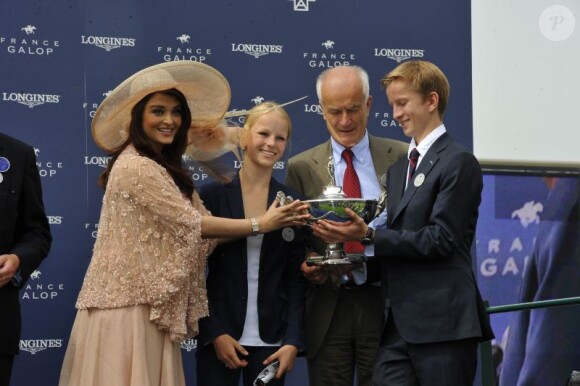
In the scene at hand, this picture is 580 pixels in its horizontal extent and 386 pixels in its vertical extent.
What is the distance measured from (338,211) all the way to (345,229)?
0.27 ft

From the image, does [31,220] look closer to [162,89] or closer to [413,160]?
[162,89]

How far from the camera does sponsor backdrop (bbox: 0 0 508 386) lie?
5.32m

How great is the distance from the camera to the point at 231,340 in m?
4.04

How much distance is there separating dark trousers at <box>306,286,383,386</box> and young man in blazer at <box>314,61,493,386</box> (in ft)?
1.19

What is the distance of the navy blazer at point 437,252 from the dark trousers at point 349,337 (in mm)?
410

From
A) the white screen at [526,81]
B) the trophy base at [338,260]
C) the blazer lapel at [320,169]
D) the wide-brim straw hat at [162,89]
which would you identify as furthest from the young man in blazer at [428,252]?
the white screen at [526,81]

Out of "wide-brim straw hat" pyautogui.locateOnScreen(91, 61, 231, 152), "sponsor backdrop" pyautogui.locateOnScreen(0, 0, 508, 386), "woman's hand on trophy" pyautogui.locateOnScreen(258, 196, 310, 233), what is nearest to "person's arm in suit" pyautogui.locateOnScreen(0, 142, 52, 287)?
"wide-brim straw hat" pyautogui.locateOnScreen(91, 61, 231, 152)

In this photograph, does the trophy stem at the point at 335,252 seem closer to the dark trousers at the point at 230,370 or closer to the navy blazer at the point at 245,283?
the navy blazer at the point at 245,283

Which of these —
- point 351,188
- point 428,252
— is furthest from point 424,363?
point 351,188

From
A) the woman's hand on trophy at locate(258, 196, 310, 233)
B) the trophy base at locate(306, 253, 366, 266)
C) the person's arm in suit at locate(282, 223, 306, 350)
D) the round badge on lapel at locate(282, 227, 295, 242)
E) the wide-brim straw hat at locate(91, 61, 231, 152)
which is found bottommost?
the person's arm in suit at locate(282, 223, 306, 350)

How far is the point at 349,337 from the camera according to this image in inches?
171

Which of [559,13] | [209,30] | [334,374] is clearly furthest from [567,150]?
[334,374]

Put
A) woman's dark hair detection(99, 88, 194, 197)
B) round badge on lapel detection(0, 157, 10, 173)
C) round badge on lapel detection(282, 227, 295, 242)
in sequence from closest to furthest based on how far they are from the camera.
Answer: round badge on lapel detection(0, 157, 10, 173), woman's dark hair detection(99, 88, 194, 197), round badge on lapel detection(282, 227, 295, 242)

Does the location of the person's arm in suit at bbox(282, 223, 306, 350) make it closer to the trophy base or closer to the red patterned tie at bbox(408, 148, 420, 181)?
the trophy base
